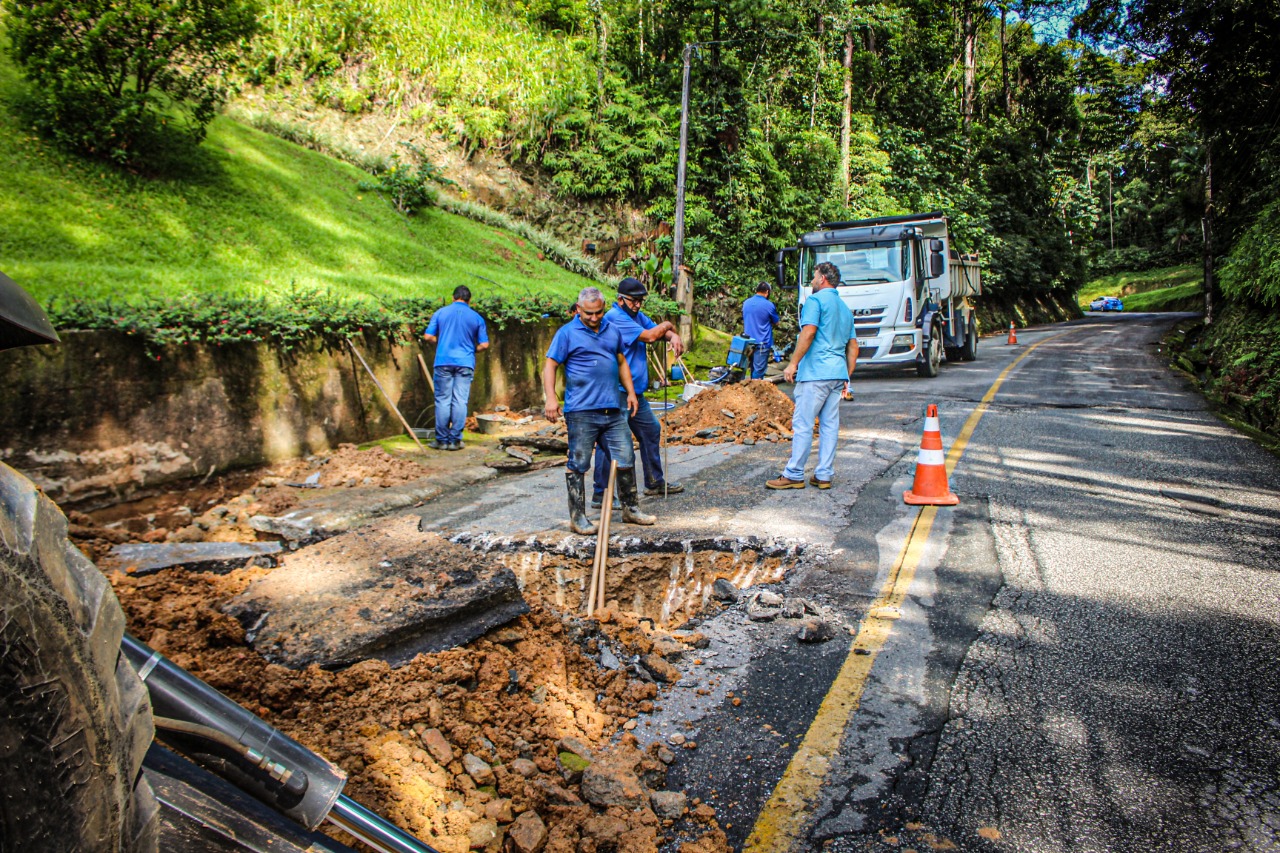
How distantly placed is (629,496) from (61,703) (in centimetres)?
526

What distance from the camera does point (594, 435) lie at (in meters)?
6.39

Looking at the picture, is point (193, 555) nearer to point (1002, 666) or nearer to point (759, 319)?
point (1002, 666)

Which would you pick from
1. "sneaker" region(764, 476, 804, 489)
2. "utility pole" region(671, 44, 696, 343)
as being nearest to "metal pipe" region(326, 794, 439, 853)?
"sneaker" region(764, 476, 804, 489)

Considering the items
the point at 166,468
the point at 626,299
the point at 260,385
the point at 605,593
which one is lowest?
the point at 605,593

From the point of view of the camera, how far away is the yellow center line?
2.69 m

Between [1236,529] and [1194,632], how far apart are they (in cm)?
230

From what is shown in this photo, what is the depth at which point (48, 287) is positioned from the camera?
26.6 ft

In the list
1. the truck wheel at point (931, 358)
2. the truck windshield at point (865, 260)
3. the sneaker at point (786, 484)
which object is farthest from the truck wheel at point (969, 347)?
the sneaker at point (786, 484)

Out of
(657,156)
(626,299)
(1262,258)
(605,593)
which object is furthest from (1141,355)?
(605,593)

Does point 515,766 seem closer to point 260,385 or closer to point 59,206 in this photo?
point 260,385

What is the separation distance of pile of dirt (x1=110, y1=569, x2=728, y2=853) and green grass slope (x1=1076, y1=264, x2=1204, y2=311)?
53918 mm

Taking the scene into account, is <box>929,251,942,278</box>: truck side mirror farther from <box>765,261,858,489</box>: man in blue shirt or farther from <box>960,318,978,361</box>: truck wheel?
<box>765,261,858,489</box>: man in blue shirt

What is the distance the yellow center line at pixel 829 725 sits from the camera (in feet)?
8.82

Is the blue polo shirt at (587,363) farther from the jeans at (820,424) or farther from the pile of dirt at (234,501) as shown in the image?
the pile of dirt at (234,501)
